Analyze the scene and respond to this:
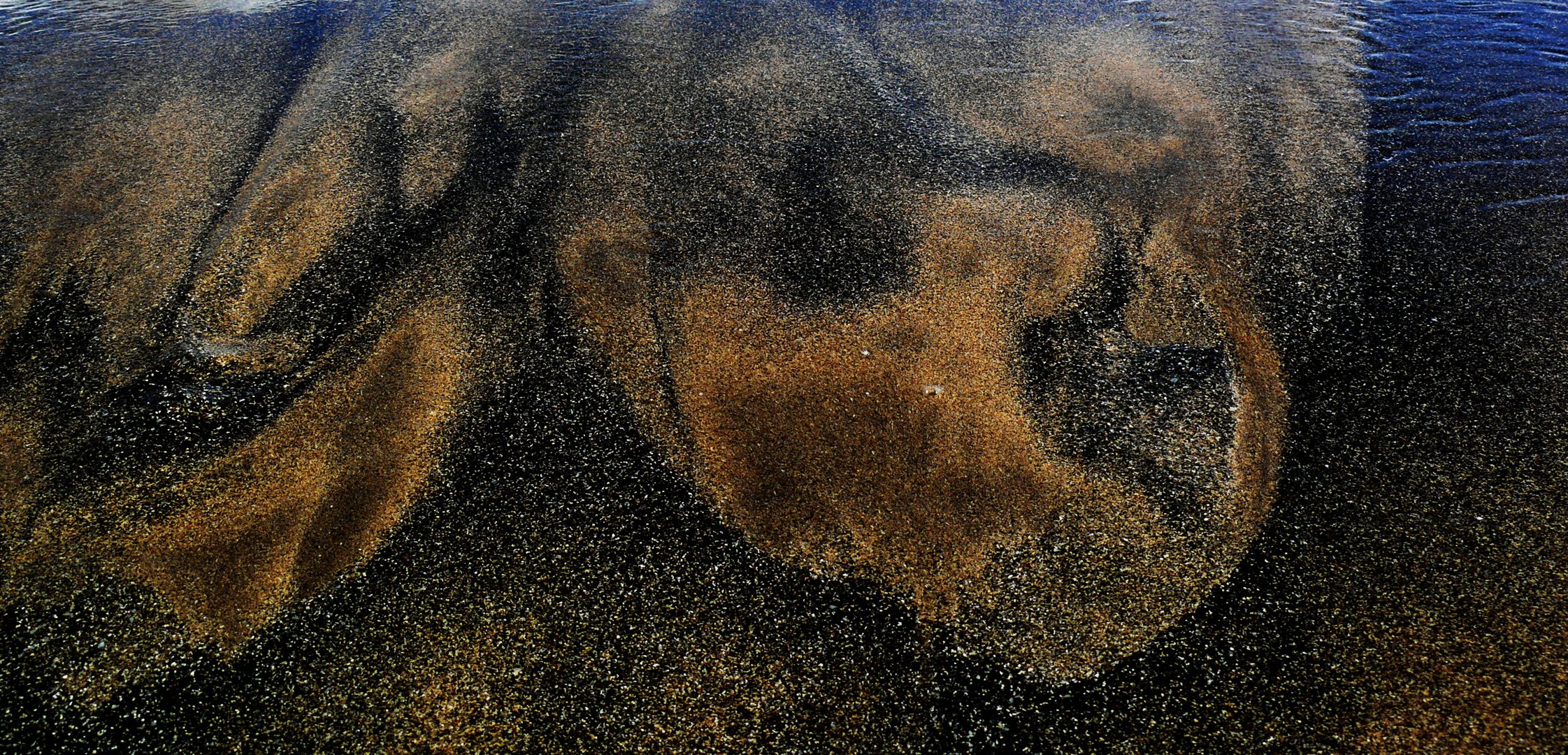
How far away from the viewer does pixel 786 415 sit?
3271mm

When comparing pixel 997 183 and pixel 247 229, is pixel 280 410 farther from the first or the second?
pixel 997 183

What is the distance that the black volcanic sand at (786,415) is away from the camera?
8.03 ft

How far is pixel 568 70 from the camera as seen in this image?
596 cm

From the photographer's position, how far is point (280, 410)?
330 centimetres

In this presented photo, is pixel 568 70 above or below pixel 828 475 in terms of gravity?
above

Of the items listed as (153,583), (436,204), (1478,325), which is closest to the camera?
(153,583)

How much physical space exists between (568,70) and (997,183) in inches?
132

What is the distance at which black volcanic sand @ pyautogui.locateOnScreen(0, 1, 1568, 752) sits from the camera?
2.45m

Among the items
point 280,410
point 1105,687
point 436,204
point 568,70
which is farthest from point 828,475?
point 568,70

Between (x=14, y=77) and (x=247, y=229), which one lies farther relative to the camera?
(x=14, y=77)

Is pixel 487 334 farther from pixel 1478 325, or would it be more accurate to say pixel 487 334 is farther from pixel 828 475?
pixel 1478 325

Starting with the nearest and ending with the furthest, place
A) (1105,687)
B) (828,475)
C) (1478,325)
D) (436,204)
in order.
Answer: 1. (1105,687)
2. (828,475)
3. (1478,325)
4. (436,204)

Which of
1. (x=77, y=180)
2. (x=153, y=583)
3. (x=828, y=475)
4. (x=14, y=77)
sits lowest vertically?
(x=828, y=475)

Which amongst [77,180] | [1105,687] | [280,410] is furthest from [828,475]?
[77,180]
